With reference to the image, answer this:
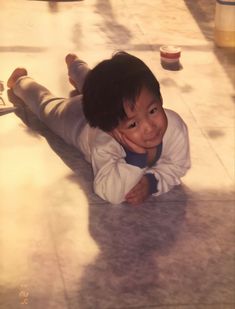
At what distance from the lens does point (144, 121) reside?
85.0 inches

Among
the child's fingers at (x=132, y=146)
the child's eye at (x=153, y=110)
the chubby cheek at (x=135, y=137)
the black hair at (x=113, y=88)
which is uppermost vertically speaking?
the black hair at (x=113, y=88)

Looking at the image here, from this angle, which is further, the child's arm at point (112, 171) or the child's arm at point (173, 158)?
the child's arm at point (173, 158)

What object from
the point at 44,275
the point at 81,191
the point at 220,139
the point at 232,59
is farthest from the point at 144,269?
the point at 232,59

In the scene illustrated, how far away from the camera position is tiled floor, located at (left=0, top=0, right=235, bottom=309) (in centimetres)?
201

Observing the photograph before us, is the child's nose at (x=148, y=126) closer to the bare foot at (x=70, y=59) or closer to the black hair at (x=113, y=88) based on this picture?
the black hair at (x=113, y=88)

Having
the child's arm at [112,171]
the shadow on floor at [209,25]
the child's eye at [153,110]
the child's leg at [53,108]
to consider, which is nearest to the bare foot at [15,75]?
the child's leg at [53,108]

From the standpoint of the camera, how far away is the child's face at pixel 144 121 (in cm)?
214

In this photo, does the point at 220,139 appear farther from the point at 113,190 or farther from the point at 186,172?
the point at 113,190

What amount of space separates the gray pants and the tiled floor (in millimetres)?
67

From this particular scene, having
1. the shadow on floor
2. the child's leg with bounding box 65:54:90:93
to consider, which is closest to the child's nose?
the child's leg with bounding box 65:54:90:93

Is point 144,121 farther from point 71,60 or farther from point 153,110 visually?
point 71,60

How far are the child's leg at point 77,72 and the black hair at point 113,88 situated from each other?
0.81 metres

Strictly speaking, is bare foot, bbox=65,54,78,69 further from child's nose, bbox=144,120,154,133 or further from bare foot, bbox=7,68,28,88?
child's nose, bbox=144,120,154,133

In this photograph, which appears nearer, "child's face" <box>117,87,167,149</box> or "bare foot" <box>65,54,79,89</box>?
"child's face" <box>117,87,167,149</box>
